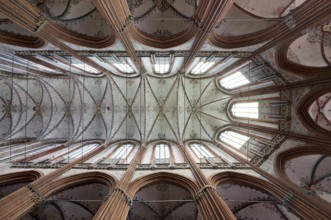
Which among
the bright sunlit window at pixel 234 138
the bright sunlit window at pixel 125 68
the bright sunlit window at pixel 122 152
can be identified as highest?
the bright sunlit window at pixel 125 68

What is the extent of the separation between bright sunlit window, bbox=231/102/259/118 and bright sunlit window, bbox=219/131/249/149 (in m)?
1.35

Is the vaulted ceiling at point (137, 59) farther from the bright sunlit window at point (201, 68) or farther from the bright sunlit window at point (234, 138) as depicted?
the bright sunlit window at point (234, 138)

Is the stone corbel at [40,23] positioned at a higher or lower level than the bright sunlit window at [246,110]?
higher

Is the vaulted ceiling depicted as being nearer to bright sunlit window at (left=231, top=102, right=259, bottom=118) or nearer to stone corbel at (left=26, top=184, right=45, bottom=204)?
bright sunlit window at (left=231, top=102, right=259, bottom=118)

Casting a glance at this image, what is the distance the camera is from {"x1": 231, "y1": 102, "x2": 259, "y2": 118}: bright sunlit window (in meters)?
13.1

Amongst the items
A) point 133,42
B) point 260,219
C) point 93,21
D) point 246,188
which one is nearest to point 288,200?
point 246,188

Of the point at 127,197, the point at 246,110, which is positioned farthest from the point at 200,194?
the point at 246,110

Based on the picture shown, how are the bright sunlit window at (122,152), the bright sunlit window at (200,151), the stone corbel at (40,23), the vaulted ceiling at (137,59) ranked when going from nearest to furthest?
the stone corbel at (40,23) → the vaulted ceiling at (137,59) → the bright sunlit window at (200,151) → the bright sunlit window at (122,152)

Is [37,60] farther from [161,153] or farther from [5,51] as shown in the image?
[161,153]

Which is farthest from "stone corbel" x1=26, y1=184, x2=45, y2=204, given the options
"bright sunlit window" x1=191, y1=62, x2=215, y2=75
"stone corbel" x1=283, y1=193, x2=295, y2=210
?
"bright sunlit window" x1=191, y1=62, x2=215, y2=75

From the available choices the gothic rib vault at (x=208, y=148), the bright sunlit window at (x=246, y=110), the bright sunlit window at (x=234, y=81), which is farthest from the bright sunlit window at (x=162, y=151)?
the bright sunlit window at (x=234, y=81)

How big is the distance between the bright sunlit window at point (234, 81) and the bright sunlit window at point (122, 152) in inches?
322

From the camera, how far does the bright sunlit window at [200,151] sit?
13.0 metres

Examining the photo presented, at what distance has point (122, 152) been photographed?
14344 millimetres
